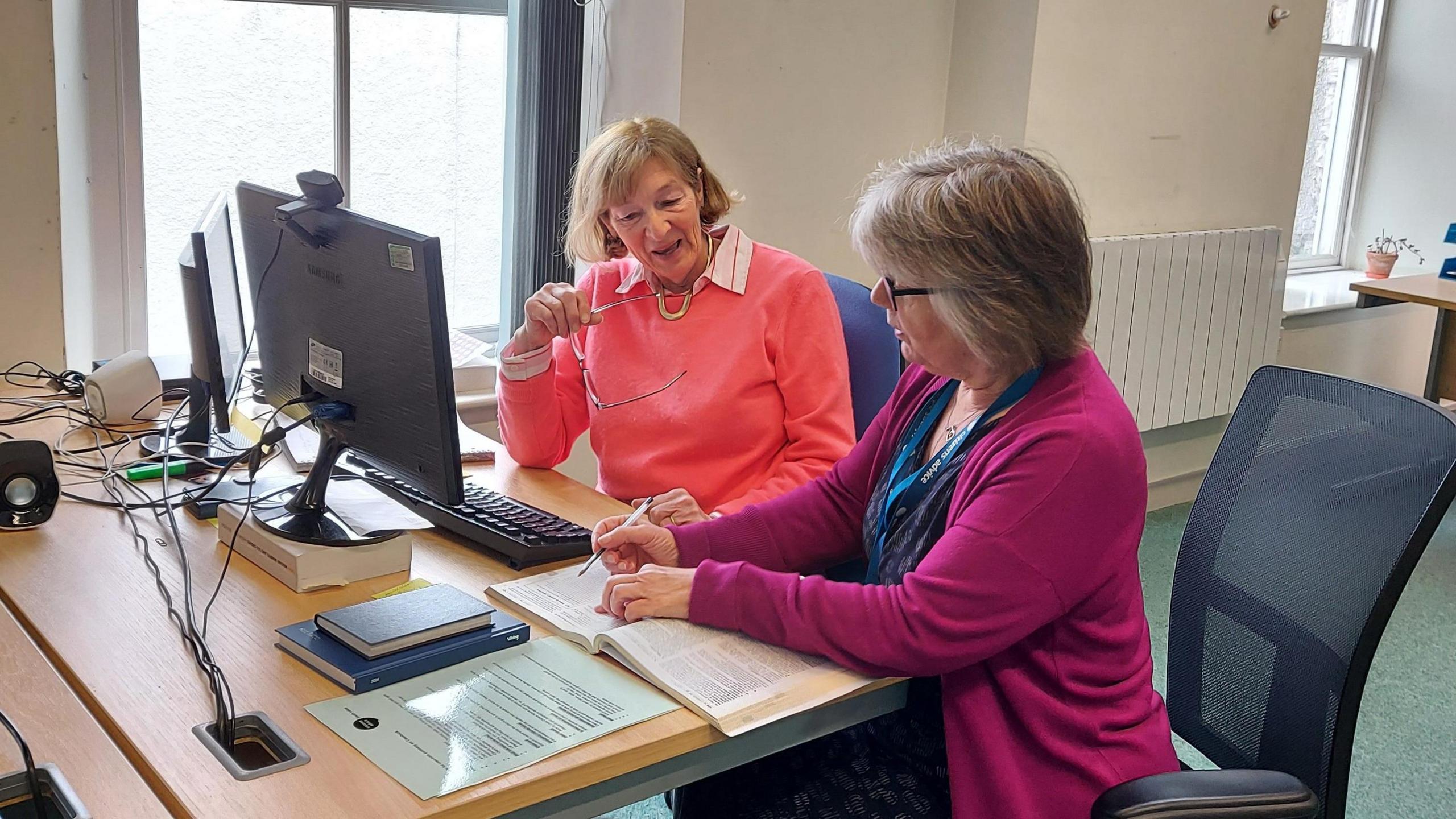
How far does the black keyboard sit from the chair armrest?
2.21 ft

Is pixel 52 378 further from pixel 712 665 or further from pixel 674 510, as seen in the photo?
pixel 712 665

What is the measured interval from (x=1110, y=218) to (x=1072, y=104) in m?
0.38

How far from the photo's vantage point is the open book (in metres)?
1.12

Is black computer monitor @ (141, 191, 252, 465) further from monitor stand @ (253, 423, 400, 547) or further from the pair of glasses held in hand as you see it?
the pair of glasses held in hand

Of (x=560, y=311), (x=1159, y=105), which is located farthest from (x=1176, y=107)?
(x=560, y=311)

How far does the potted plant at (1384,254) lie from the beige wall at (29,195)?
4.31 metres

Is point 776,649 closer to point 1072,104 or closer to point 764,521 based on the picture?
point 764,521

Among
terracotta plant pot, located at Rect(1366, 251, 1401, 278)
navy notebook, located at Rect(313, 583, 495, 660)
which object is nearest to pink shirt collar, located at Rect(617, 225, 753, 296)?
navy notebook, located at Rect(313, 583, 495, 660)

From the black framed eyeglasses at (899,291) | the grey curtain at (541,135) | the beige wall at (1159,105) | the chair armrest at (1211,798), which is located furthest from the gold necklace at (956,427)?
the beige wall at (1159,105)

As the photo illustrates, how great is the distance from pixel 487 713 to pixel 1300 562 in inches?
33.9

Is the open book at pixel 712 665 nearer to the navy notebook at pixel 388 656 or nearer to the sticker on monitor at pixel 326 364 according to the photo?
the navy notebook at pixel 388 656

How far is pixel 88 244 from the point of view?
242 cm

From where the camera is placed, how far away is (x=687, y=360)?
193cm

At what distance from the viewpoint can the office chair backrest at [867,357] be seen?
193 cm
